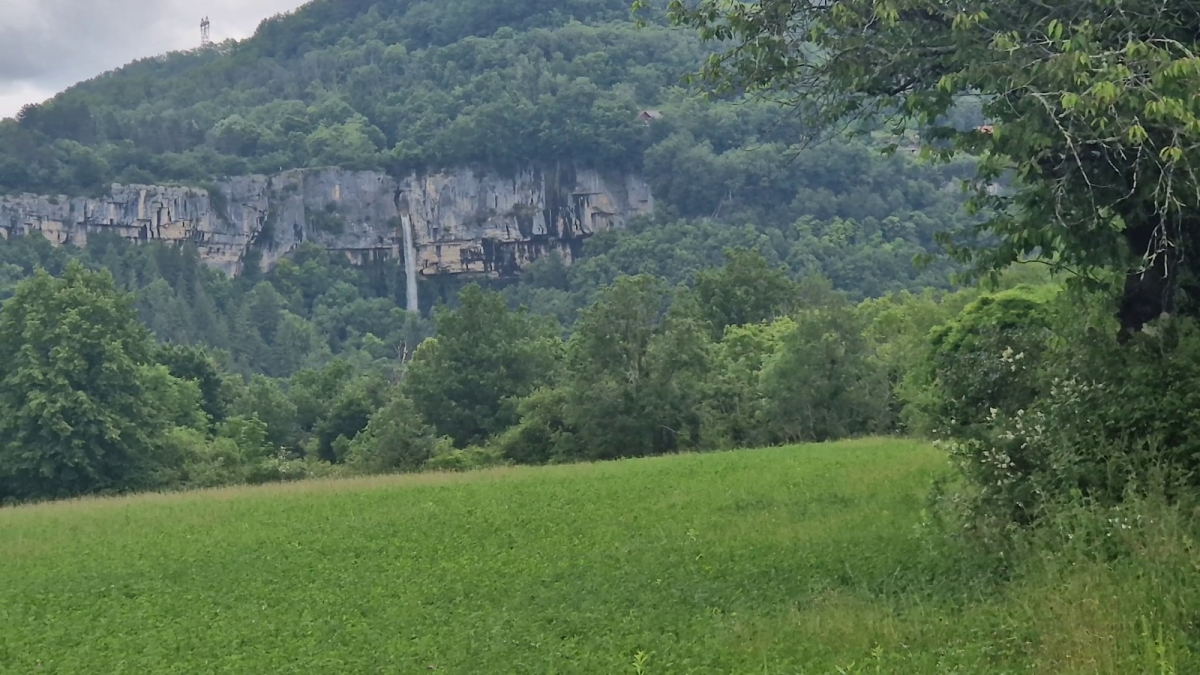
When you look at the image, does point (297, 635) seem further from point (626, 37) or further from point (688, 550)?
point (626, 37)

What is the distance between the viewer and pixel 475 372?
2164 inches

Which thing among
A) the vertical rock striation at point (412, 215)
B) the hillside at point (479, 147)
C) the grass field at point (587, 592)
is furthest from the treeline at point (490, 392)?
the vertical rock striation at point (412, 215)

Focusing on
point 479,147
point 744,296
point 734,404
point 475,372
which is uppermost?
point 479,147

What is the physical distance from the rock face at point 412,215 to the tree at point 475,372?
93.2 metres

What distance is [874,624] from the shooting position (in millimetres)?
8562

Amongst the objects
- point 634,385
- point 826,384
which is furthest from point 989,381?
point 634,385

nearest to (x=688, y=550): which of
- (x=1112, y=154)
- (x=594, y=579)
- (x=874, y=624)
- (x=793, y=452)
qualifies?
(x=594, y=579)

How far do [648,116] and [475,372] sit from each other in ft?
335

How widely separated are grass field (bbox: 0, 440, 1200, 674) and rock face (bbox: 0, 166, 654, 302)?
130487 millimetres

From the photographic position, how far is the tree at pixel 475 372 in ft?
179

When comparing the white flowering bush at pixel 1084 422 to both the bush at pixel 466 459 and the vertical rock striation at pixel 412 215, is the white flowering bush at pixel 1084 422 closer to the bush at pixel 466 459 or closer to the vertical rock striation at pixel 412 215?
the bush at pixel 466 459

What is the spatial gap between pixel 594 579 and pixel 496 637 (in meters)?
2.34

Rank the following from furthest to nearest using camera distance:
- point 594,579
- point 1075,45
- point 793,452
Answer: point 793,452, point 594,579, point 1075,45

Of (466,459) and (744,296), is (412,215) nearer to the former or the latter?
(744,296)
